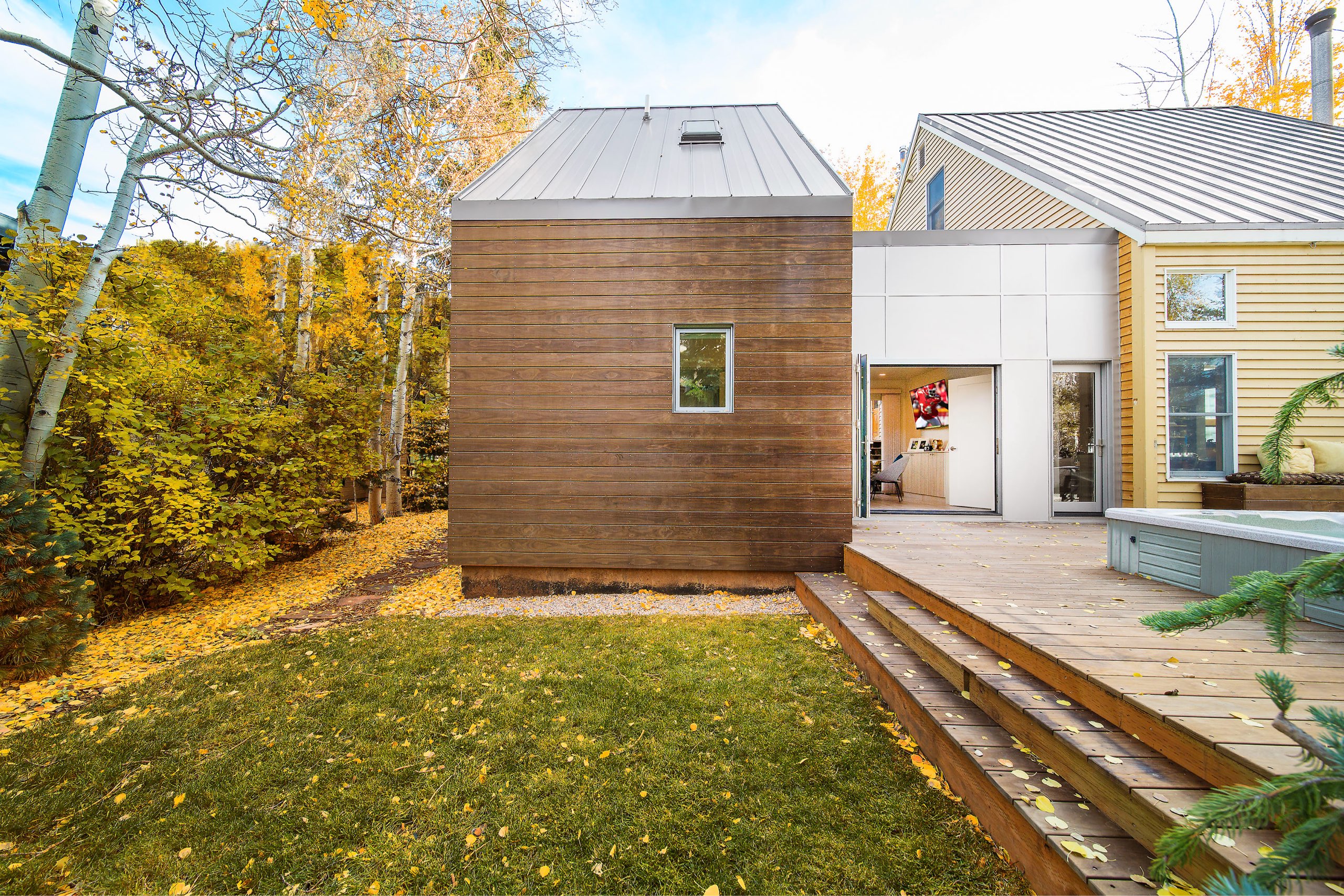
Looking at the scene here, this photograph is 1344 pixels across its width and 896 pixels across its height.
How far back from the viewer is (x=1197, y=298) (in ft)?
20.2

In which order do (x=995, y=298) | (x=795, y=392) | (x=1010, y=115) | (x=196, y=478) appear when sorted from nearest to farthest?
(x=196, y=478)
(x=795, y=392)
(x=995, y=298)
(x=1010, y=115)

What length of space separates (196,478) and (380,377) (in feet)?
9.46

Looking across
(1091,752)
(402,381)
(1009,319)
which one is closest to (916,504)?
(1009,319)

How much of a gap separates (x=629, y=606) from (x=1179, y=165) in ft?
33.3

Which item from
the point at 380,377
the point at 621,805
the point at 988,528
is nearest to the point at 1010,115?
the point at 988,528

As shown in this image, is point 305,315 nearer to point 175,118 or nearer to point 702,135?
point 175,118

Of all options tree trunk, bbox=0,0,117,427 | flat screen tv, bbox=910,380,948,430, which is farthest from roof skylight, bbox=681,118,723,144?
flat screen tv, bbox=910,380,948,430

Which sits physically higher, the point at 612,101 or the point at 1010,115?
the point at 1010,115

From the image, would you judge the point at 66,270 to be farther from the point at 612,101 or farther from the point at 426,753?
the point at 612,101

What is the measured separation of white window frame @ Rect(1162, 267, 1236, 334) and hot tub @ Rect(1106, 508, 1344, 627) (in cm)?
350

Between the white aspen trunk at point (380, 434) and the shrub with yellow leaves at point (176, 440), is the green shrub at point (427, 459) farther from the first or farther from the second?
the shrub with yellow leaves at point (176, 440)

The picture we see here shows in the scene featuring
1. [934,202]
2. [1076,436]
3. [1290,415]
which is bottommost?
[1290,415]

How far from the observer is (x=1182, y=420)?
6.18 m

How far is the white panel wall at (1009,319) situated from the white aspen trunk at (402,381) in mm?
6736
